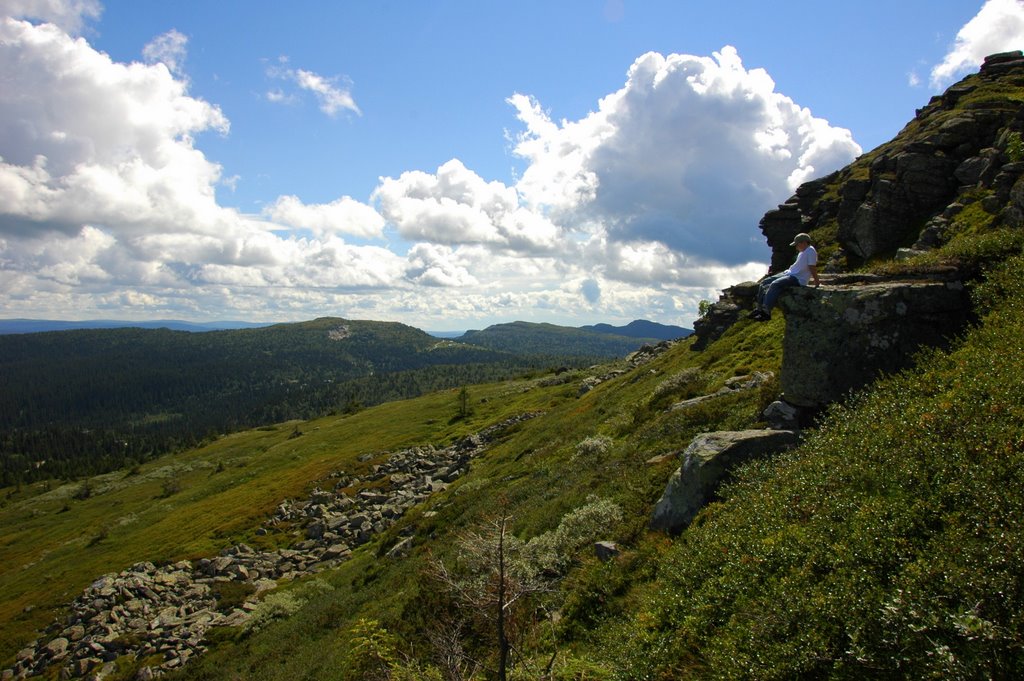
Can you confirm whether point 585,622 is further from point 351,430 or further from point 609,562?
point 351,430

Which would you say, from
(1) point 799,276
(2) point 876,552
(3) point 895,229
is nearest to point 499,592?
(2) point 876,552

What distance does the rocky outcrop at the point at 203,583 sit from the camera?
3353 cm

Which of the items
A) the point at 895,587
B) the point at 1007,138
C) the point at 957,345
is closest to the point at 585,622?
the point at 895,587

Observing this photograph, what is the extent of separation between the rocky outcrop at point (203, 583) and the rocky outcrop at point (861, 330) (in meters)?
25.6

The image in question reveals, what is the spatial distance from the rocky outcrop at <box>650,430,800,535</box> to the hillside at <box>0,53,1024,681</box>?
20 cm

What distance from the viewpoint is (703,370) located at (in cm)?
3284

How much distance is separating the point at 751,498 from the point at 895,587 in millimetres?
4105

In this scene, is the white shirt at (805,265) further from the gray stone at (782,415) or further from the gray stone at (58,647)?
the gray stone at (58,647)

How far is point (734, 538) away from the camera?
9.53 m

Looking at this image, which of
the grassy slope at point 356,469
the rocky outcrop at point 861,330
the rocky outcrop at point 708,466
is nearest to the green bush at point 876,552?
the rocky outcrop at point 708,466

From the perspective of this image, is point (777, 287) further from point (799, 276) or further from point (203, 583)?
point (203, 583)

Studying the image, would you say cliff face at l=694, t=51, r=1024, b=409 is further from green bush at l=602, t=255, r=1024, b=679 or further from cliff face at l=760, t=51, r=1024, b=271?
green bush at l=602, t=255, r=1024, b=679

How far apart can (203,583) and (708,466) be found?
158ft

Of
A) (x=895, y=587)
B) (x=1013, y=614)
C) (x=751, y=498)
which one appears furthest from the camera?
(x=751, y=498)
